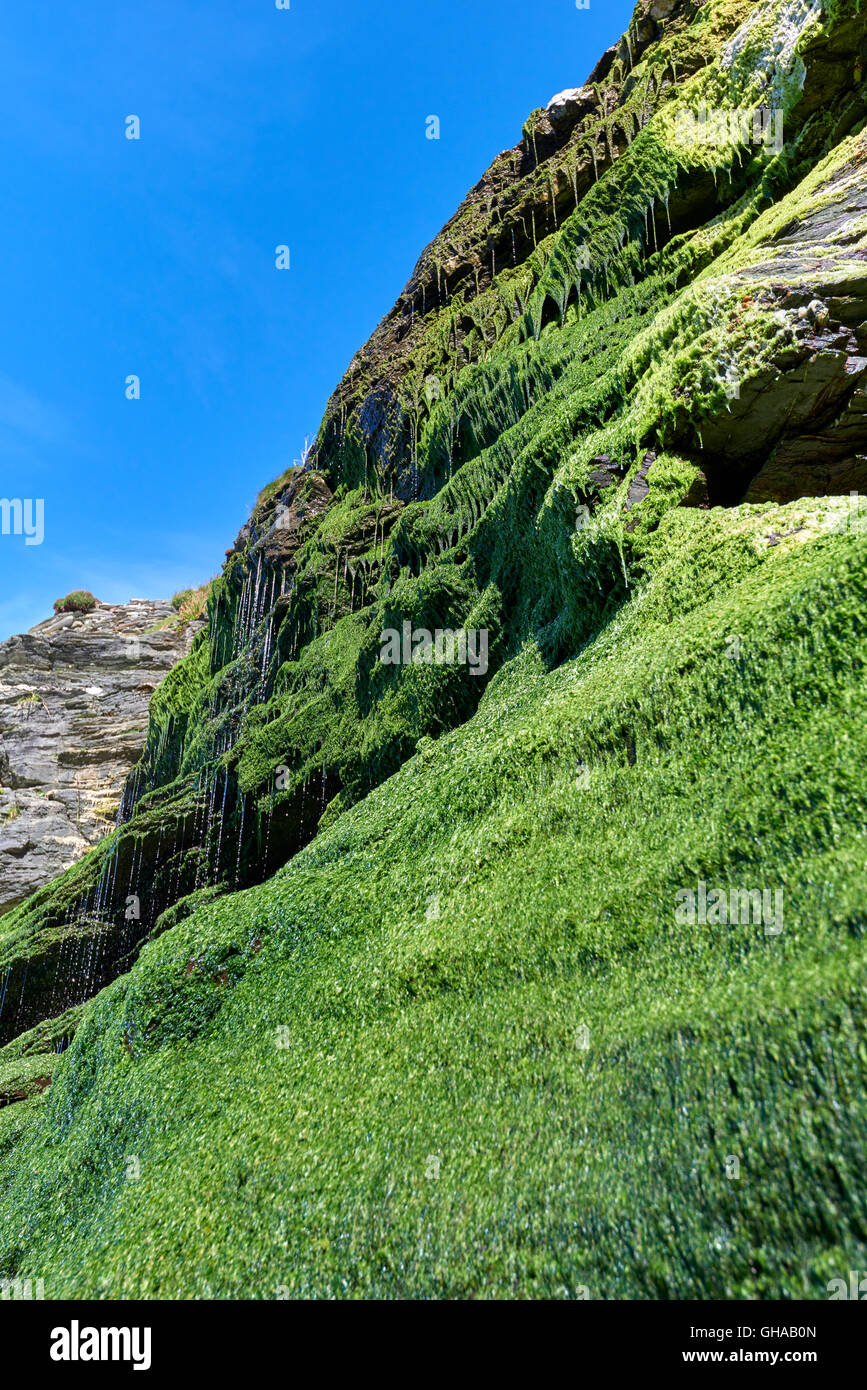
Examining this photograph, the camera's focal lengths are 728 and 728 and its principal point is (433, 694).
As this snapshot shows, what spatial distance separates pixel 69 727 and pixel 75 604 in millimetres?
14652

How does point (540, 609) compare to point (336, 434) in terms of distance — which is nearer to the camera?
point (540, 609)

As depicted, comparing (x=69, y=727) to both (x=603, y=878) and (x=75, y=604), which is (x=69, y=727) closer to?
(x=75, y=604)

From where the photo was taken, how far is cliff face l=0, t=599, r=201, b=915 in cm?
4822

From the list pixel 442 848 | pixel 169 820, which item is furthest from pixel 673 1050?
pixel 169 820

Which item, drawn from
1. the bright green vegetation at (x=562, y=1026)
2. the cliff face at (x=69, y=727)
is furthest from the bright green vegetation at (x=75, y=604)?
the bright green vegetation at (x=562, y=1026)

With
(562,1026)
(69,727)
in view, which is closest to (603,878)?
(562,1026)

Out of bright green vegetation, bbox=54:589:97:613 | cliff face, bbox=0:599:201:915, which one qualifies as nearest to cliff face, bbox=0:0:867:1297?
cliff face, bbox=0:599:201:915

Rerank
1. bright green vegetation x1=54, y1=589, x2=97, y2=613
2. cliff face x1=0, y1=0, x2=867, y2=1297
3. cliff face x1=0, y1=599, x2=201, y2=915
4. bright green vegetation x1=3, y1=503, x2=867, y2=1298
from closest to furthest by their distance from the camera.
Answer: bright green vegetation x1=3, y1=503, x2=867, y2=1298 → cliff face x1=0, y1=0, x2=867, y2=1297 → cliff face x1=0, y1=599, x2=201, y2=915 → bright green vegetation x1=54, y1=589, x2=97, y2=613

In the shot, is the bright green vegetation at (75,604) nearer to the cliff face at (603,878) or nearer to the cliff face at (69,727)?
the cliff face at (69,727)

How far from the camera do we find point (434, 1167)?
756 cm

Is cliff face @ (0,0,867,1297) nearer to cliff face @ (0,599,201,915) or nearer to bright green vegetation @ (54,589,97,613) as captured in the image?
cliff face @ (0,599,201,915)

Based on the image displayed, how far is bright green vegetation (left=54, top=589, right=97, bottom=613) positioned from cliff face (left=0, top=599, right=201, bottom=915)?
1.29 metres
